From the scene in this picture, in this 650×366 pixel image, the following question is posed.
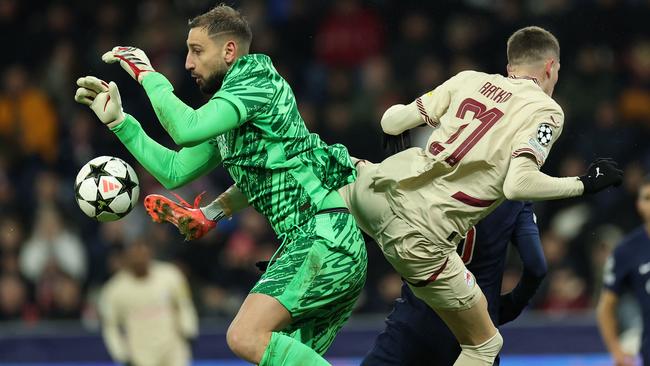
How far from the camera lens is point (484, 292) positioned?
21.5 ft

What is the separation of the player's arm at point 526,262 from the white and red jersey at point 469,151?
65cm

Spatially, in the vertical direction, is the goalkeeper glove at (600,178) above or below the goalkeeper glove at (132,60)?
below

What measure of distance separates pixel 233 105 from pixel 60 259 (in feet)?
25.7

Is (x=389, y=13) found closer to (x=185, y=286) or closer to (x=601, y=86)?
(x=601, y=86)

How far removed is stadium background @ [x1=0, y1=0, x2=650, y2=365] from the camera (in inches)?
451

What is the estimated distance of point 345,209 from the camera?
5.76 meters

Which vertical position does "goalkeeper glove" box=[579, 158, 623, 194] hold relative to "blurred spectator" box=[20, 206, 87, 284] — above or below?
above

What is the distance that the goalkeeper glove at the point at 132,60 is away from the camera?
5730mm

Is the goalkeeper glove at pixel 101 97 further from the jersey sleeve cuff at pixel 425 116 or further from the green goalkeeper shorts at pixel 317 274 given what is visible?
the jersey sleeve cuff at pixel 425 116

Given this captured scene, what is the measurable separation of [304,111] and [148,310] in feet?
8.54

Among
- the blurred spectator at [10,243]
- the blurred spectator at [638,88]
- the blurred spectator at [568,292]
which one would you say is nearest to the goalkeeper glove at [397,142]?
the blurred spectator at [568,292]

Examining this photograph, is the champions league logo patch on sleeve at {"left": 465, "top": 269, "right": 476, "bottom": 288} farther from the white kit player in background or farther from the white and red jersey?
the white and red jersey

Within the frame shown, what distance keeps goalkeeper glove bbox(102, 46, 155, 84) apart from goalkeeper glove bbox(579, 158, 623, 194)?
6.63ft

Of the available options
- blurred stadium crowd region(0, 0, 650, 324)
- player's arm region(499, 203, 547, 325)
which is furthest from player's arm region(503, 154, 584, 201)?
blurred stadium crowd region(0, 0, 650, 324)
